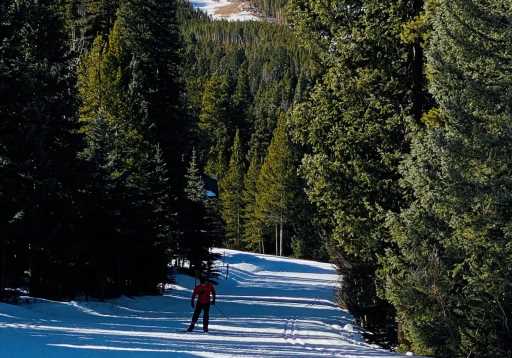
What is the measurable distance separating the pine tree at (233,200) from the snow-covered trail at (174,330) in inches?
1531

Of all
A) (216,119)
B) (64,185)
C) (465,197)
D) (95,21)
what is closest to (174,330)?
(64,185)

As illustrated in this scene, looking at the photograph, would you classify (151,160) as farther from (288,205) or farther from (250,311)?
(288,205)

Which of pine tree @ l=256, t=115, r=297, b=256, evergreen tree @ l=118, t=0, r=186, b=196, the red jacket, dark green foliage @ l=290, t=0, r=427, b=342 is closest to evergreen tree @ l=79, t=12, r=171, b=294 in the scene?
evergreen tree @ l=118, t=0, r=186, b=196

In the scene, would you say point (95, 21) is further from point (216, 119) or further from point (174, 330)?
point (174, 330)

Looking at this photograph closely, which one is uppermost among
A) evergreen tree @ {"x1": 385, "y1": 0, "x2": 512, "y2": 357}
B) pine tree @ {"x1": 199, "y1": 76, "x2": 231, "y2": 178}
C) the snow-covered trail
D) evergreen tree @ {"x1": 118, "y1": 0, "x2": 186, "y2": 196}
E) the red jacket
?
pine tree @ {"x1": 199, "y1": 76, "x2": 231, "y2": 178}

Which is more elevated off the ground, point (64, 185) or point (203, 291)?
point (64, 185)

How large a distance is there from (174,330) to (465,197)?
8169mm

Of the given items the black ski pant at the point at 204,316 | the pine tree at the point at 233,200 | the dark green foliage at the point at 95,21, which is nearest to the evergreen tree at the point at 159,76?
the dark green foliage at the point at 95,21

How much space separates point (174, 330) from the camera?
1692 centimetres

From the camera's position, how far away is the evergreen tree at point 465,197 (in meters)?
13.5

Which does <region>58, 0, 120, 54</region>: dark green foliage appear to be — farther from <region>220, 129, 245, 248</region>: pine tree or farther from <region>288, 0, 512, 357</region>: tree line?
<region>288, 0, 512, 357</region>: tree line

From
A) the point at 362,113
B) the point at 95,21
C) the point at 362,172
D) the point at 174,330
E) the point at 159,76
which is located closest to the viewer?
the point at 174,330

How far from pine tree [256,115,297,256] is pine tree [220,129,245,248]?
6.00 meters

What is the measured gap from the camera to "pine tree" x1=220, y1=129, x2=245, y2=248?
7481cm
